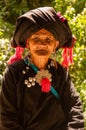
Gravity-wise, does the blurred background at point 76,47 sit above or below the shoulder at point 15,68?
below

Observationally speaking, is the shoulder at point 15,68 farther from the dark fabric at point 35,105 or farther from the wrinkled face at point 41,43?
the wrinkled face at point 41,43

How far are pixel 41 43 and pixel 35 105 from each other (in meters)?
0.44

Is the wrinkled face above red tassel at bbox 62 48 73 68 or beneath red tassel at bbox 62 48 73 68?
above

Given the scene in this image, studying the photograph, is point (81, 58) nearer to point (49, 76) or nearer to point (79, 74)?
point (79, 74)

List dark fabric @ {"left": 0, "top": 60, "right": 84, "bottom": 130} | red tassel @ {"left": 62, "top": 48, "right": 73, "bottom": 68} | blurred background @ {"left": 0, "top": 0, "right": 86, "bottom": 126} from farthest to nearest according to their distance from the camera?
blurred background @ {"left": 0, "top": 0, "right": 86, "bottom": 126}
red tassel @ {"left": 62, "top": 48, "right": 73, "bottom": 68}
dark fabric @ {"left": 0, "top": 60, "right": 84, "bottom": 130}

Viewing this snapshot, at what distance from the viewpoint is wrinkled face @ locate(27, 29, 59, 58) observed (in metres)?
2.74

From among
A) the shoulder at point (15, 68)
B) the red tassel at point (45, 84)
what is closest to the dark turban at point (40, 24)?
the shoulder at point (15, 68)

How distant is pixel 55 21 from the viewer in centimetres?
269

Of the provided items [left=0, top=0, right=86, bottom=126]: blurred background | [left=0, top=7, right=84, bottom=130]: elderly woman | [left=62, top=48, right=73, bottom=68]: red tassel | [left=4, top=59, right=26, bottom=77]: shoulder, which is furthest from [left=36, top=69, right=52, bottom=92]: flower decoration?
[left=0, top=0, right=86, bottom=126]: blurred background

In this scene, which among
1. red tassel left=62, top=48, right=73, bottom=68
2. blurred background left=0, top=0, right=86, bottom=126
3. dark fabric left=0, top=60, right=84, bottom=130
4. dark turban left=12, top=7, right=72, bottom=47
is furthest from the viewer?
blurred background left=0, top=0, right=86, bottom=126

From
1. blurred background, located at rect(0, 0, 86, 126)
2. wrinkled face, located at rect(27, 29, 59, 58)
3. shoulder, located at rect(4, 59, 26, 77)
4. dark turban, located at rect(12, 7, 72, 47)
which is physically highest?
dark turban, located at rect(12, 7, 72, 47)

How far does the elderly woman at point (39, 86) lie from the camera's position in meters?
2.71

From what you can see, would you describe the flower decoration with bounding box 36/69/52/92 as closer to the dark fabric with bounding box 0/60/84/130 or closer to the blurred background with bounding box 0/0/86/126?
the dark fabric with bounding box 0/60/84/130

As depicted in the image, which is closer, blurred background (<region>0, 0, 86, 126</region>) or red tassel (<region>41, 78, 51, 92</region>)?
red tassel (<region>41, 78, 51, 92</region>)
